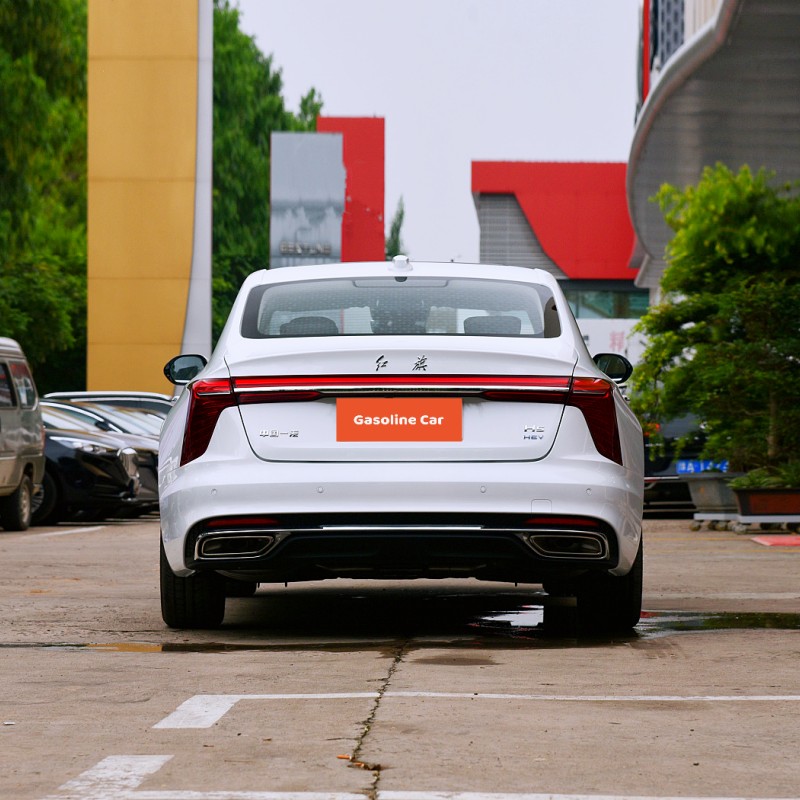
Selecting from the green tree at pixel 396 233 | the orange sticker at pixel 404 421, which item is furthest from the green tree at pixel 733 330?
the green tree at pixel 396 233

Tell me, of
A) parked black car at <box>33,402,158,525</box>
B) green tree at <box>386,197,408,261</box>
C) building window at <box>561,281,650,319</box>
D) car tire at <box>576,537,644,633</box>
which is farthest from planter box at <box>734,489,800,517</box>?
green tree at <box>386,197,408,261</box>

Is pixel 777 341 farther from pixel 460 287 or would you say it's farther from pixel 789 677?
pixel 789 677

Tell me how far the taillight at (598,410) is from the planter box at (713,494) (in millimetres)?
10380

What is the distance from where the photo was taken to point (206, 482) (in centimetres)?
719

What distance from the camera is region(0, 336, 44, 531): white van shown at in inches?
670

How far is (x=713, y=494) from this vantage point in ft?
57.9

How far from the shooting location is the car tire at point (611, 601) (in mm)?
7758

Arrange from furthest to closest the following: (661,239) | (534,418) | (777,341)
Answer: (661,239) → (777,341) → (534,418)

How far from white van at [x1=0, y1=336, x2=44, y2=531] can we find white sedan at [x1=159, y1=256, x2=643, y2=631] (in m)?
9.97

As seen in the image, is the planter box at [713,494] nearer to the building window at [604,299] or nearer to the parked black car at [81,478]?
the parked black car at [81,478]

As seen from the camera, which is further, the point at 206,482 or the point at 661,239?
the point at 661,239

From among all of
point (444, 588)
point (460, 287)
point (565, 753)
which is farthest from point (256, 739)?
point (444, 588)

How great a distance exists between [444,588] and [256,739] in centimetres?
547

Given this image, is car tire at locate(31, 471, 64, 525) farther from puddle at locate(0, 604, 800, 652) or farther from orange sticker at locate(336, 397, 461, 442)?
orange sticker at locate(336, 397, 461, 442)
